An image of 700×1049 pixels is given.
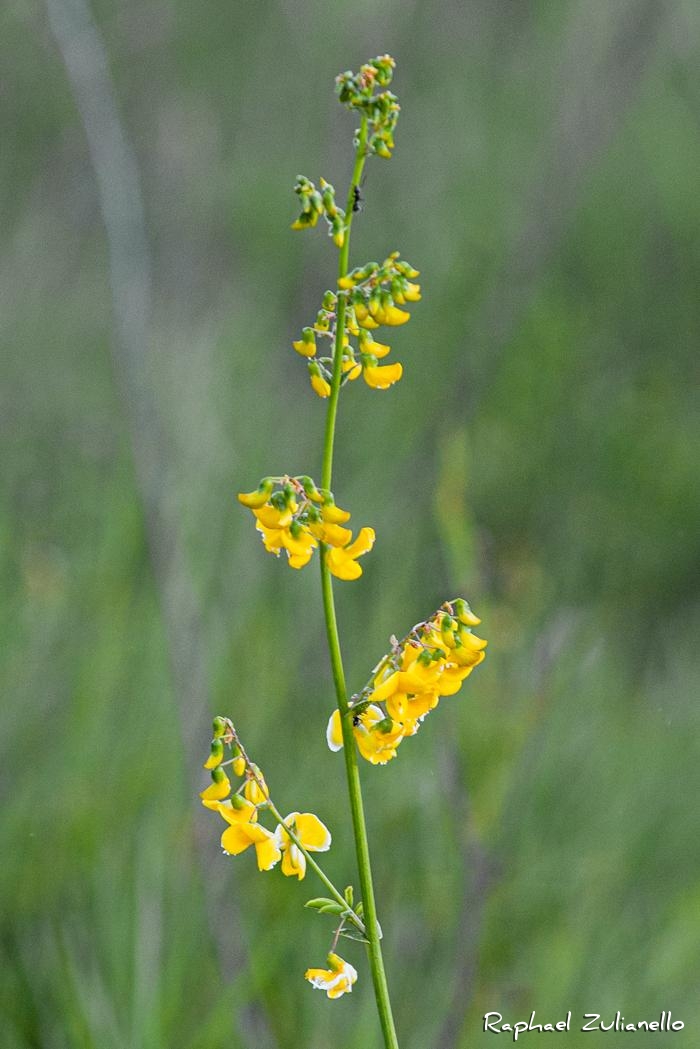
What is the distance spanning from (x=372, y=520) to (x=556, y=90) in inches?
135

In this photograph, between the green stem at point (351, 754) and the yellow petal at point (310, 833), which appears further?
the yellow petal at point (310, 833)

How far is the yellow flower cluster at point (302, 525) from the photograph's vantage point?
55 centimetres

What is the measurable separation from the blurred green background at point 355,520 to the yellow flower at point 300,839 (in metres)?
0.37

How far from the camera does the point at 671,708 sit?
2.30m

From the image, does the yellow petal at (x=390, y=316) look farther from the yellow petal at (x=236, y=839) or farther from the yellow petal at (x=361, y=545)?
the yellow petal at (x=236, y=839)

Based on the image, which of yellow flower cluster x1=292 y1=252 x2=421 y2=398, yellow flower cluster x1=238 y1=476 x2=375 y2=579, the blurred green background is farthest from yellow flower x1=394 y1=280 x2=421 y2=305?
the blurred green background

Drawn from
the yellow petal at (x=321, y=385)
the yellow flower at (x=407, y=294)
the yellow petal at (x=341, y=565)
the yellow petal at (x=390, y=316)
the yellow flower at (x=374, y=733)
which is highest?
the yellow flower at (x=407, y=294)

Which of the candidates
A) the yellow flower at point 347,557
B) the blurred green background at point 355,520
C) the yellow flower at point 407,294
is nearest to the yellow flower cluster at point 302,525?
the yellow flower at point 347,557

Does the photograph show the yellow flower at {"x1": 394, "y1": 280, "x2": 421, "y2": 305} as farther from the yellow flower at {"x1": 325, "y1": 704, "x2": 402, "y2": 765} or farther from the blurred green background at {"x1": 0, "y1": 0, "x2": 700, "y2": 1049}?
the blurred green background at {"x1": 0, "y1": 0, "x2": 700, "y2": 1049}

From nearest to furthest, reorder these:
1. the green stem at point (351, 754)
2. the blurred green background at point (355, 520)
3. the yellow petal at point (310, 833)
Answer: the green stem at point (351, 754) < the yellow petal at point (310, 833) < the blurred green background at point (355, 520)

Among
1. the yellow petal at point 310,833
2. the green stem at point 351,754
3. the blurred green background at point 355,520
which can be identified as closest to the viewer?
the green stem at point 351,754

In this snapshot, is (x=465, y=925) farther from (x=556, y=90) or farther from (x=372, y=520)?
(x=556, y=90)

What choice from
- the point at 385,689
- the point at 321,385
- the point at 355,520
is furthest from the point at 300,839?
the point at 355,520

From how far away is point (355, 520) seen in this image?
2574 millimetres
